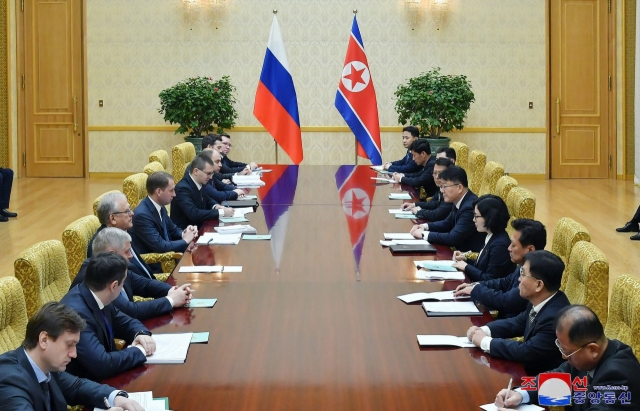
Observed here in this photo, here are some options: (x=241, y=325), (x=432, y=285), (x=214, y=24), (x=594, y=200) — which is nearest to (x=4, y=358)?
(x=241, y=325)

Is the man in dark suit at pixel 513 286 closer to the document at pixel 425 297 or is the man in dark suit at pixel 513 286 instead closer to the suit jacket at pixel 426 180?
the document at pixel 425 297

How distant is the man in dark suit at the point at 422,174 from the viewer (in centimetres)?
923

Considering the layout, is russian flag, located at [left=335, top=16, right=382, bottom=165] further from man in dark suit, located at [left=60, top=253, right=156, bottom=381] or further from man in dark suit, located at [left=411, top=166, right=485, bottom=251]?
man in dark suit, located at [left=60, top=253, right=156, bottom=381]

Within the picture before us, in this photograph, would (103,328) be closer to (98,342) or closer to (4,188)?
(98,342)

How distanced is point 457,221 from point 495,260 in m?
1.24

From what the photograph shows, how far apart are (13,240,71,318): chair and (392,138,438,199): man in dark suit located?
4.73 metres

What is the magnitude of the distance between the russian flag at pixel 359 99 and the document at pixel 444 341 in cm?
866

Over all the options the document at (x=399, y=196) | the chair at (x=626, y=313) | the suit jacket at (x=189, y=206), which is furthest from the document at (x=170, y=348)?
the document at (x=399, y=196)

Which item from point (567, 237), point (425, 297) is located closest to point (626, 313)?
point (425, 297)

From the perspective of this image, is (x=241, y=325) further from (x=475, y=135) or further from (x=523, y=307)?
(x=475, y=135)

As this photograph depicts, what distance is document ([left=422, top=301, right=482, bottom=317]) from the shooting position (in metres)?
4.50

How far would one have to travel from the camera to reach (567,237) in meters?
5.20

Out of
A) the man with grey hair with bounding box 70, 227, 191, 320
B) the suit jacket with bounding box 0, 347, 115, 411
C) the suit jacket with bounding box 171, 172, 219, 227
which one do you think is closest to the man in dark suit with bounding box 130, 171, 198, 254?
A: the suit jacket with bounding box 171, 172, 219, 227

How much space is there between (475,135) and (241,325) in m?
10.2
